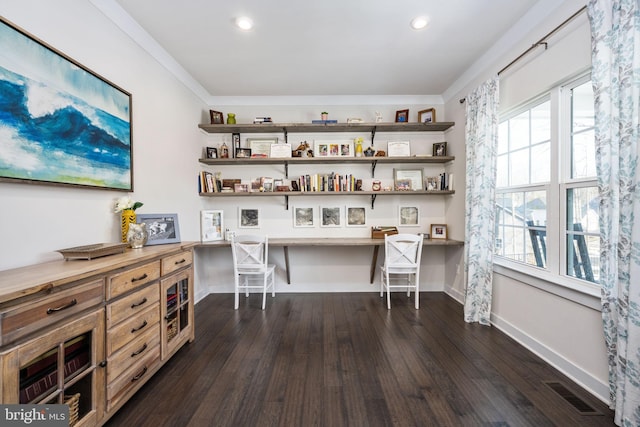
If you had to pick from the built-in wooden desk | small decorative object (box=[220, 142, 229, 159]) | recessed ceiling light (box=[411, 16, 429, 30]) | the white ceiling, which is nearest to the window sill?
the built-in wooden desk

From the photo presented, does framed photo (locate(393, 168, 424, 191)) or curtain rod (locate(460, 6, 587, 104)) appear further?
framed photo (locate(393, 168, 424, 191))

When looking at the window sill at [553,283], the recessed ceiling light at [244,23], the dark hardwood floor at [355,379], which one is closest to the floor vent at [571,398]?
the dark hardwood floor at [355,379]

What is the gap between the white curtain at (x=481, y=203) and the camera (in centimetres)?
250

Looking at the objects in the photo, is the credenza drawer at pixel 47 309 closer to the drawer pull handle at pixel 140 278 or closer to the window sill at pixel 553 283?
the drawer pull handle at pixel 140 278

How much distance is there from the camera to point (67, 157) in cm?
156

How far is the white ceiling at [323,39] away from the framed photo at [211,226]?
1719mm

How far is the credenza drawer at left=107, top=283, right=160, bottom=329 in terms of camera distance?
1376 millimetres

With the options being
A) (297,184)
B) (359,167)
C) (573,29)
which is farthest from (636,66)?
(297,184)

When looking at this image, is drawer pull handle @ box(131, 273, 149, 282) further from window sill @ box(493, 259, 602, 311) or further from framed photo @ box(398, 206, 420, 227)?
framed photo @ box(398, 206, 420, 227)

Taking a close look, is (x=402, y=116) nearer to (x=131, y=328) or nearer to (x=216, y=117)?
(x=216, y=117)

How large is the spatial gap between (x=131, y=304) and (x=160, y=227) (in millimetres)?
835

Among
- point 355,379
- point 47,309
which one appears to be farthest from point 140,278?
point 355,379

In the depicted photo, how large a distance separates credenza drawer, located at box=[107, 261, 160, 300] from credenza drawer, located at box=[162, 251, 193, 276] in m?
0.07

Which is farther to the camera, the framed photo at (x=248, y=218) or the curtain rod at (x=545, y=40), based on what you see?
the framed photo at (x=248, y=218)
